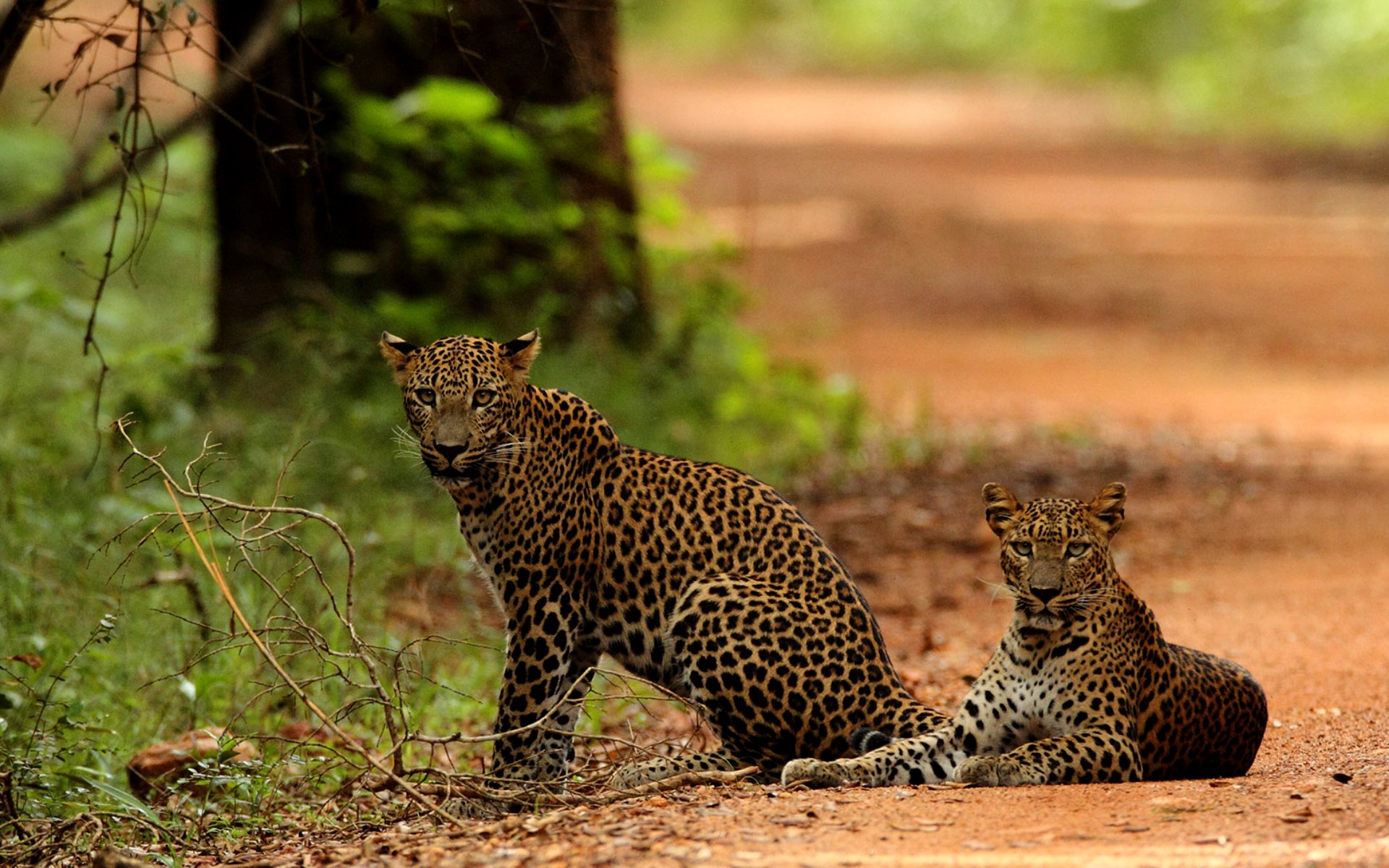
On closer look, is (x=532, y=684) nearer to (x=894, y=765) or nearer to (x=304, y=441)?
(x=894, y=765)

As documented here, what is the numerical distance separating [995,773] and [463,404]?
2250 mm

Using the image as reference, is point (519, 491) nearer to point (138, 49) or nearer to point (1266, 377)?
point (138, 49)

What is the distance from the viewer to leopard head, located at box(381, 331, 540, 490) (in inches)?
247

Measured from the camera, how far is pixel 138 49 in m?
6.07

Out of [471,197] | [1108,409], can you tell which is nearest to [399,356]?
[471,197]

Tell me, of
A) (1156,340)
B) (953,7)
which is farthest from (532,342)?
(953,7)

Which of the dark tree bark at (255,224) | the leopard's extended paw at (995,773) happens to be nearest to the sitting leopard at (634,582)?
the leopard's extended paw at (995,773)

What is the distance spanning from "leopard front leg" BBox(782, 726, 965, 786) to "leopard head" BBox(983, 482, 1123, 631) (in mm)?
514

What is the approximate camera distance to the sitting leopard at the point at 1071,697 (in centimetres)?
584

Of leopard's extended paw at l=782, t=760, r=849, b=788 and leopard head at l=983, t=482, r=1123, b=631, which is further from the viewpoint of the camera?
leopard head at l=983, t=482, r=1123, b=631

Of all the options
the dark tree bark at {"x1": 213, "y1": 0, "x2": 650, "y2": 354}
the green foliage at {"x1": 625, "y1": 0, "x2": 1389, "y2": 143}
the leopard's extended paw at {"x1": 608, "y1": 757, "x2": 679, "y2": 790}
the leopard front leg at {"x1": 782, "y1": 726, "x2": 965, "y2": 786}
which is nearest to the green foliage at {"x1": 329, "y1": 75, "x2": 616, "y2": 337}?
the dark tree bark at {"x1": 213, "y1": 0, "x2": 650, "y2": 354}

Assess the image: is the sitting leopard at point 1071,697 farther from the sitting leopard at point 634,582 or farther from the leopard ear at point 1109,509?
the sitting leopard at point 634,582

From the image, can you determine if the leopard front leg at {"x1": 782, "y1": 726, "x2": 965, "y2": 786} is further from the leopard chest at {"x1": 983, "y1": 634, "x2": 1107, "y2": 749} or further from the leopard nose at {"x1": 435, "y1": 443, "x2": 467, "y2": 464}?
the leopard nose at {"x1": 435, "y1": 443, "x2": 467, "y2": 464}

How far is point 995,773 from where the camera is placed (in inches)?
225
